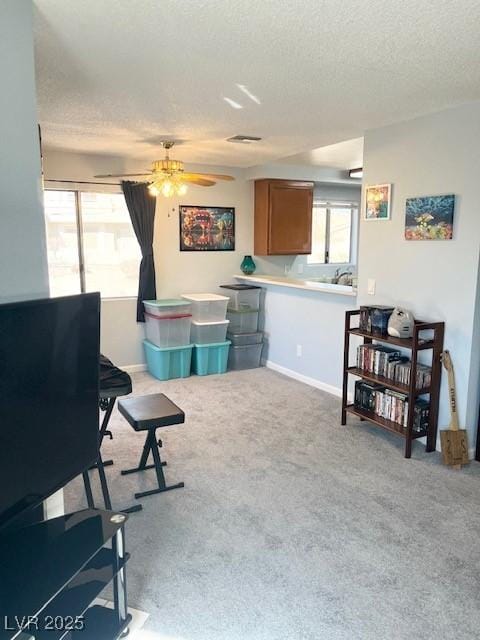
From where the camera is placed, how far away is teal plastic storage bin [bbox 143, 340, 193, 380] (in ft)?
16.9

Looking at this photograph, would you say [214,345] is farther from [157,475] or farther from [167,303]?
[157,475]

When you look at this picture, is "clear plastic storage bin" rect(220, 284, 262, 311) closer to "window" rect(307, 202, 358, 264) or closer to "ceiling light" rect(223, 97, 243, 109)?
"window" rect(307, 202, 358, 264)

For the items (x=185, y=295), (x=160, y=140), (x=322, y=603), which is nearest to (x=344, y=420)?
(x=322, y=603)

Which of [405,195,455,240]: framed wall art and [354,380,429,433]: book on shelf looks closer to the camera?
[405,195,455,240]: framed wall art

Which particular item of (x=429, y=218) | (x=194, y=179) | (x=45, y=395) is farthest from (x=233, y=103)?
(x=45, y=395)

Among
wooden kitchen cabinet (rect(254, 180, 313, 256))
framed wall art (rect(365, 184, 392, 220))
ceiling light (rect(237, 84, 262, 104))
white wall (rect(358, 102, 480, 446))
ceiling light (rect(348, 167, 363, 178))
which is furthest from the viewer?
ceiling light (rect(348, 167, 363, 178))

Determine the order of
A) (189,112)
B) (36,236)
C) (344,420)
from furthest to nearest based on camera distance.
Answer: (344,420) < (189,112) < (36,236)

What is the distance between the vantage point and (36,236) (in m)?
1.77

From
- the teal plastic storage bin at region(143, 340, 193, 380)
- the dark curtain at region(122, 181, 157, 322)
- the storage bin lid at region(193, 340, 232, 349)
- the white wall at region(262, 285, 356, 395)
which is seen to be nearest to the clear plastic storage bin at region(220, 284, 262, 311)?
the white wall at region(262, 285, 356, 395)

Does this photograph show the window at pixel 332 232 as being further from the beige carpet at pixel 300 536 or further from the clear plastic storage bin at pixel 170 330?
the beige carpet at pixel 300 536

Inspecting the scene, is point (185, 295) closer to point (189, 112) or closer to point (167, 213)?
point (167, 213)

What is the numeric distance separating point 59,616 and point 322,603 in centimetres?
111

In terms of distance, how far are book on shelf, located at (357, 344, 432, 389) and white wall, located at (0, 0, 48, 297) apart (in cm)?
259

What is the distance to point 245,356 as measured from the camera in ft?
18.5
